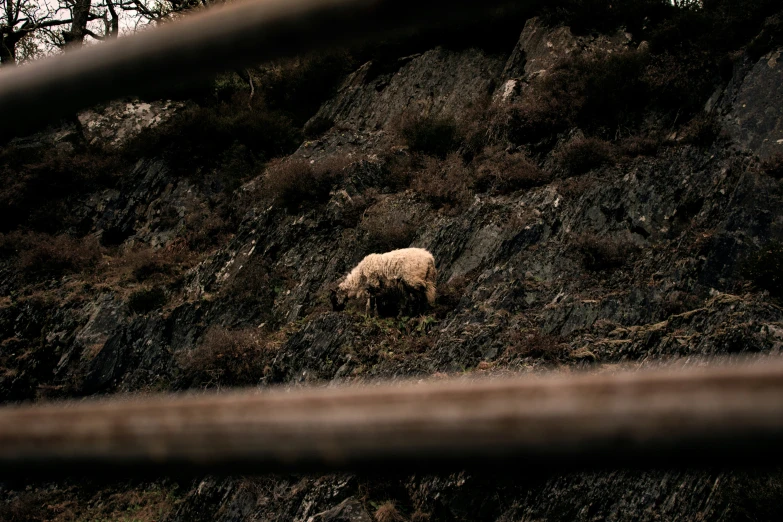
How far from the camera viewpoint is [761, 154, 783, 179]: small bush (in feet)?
46.4

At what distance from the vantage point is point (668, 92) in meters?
18.8

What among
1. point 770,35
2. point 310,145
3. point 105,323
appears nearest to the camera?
point 770,35

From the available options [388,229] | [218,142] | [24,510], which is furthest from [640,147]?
[24,510]

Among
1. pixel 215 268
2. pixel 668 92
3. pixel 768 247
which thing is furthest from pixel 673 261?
pixel 215 268

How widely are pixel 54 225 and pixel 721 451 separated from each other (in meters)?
27.6

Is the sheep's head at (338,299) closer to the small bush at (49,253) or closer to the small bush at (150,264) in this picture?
the small bush at (150,264)

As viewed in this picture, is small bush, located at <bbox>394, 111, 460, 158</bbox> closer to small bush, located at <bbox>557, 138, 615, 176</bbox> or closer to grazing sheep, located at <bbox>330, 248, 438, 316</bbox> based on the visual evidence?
small bush, located at <bbox>557, 138, 615, 176</bbox>

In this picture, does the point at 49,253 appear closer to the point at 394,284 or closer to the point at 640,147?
the point at 394,284

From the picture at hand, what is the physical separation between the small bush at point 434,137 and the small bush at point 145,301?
31.2 ft

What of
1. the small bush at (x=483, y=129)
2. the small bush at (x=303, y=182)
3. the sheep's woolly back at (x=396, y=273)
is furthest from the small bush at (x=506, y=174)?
the small bush at (x=303, y=182)

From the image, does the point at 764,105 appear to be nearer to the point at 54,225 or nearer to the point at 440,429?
the point at 440,429

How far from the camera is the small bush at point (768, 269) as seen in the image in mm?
11258

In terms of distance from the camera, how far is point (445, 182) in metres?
20.2

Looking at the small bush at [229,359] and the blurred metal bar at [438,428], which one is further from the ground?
the blurred metal bar at [438,428]
